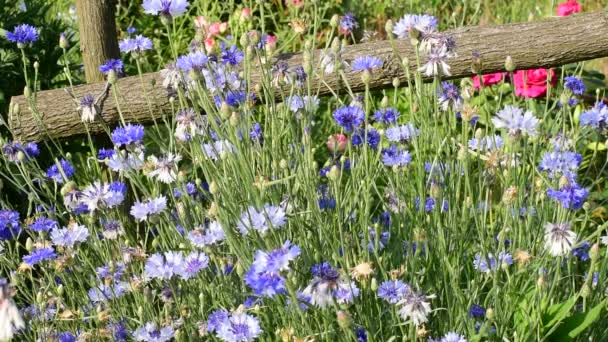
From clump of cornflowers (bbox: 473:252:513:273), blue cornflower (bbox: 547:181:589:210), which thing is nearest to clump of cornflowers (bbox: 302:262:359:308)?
clump of cornflowers (bbox: 473:252:513:273)

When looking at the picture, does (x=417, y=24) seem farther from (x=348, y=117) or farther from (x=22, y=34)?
(x=22, y=34)

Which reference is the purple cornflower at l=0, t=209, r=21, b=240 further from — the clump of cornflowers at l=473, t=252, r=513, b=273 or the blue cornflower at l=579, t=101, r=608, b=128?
the blue cornflower at l=579, t=101, r=608, b=128

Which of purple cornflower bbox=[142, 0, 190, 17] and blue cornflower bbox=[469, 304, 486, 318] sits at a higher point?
purple cornflower bbox=[142, 0, 190, 17]

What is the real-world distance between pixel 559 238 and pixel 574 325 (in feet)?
1.03

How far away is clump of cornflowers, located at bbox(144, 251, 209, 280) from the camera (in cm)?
195

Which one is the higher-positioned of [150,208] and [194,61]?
[194,61]

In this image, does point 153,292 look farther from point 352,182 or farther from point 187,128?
point 352,182

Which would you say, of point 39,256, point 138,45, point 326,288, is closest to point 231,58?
point 138,45

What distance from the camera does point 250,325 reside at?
70.0 inches

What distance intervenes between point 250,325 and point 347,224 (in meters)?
0.52

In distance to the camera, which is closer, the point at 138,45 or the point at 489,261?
the point at 489,261

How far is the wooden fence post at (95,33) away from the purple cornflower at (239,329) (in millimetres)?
1676

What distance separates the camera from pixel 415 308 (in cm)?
171

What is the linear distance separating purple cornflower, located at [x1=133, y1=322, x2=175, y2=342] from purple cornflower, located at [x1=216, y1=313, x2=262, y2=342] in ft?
0.73
